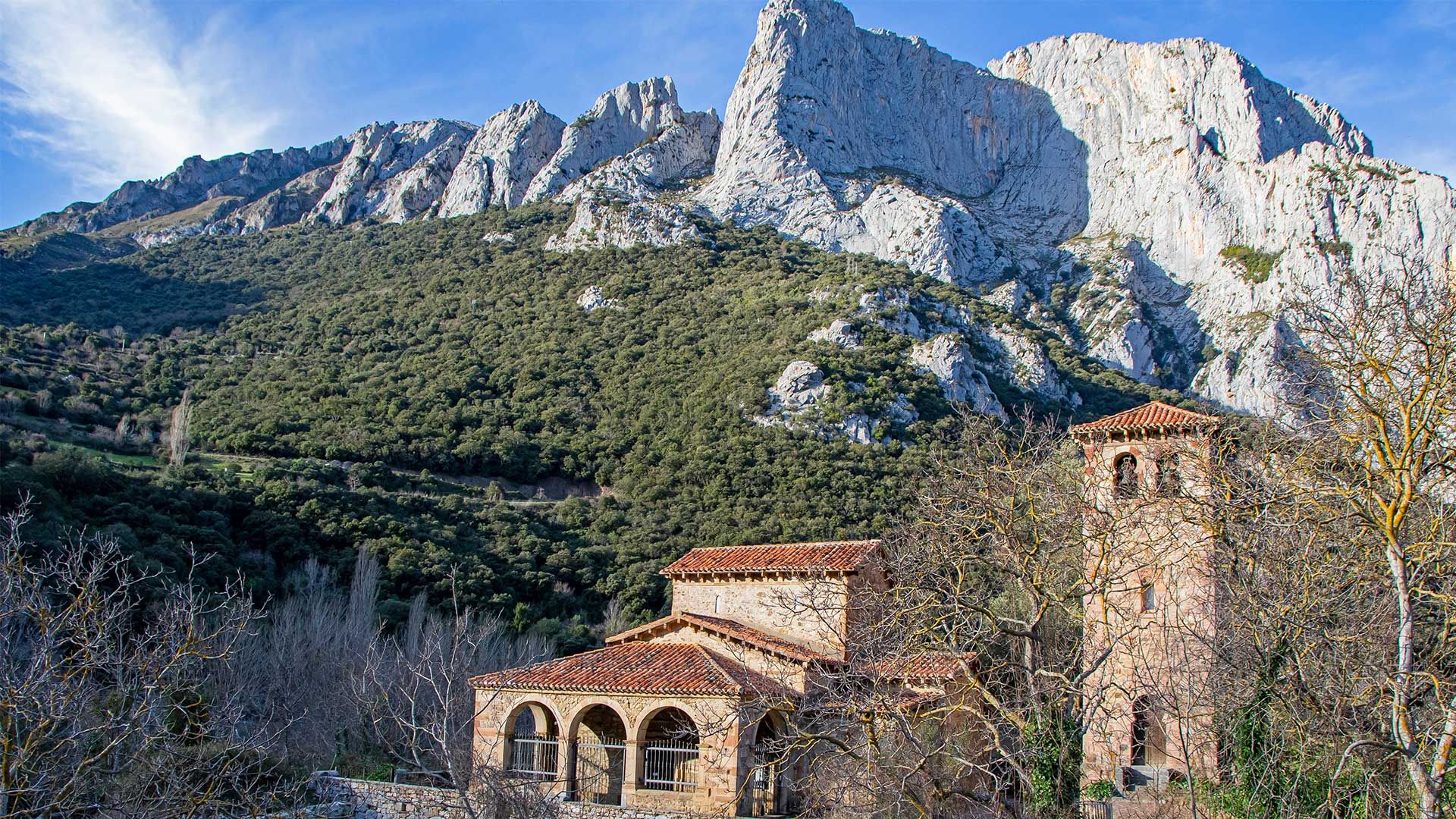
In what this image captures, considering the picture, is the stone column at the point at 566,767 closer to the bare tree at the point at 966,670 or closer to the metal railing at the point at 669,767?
the metal railing at the point at 669,767

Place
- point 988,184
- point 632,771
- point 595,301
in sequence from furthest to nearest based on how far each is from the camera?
point 988,184, point 595,301, point 632,771

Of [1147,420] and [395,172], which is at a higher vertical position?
[395,172]

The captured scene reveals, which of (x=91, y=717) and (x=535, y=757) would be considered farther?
(x=535, y=757)

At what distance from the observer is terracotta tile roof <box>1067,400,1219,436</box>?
67.1 feet

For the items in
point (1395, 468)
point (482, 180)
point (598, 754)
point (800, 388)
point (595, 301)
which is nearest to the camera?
point (1395, 468)

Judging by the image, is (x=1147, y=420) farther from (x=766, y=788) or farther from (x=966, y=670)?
(x=966, y=670)

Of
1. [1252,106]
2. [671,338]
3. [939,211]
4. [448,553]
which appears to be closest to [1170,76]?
[1252,106]

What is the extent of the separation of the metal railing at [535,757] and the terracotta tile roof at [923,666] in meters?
7.15

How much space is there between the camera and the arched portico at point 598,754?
19.4 meters

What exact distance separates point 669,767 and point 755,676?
2528 millimetres

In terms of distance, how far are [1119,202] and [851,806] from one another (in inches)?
3169

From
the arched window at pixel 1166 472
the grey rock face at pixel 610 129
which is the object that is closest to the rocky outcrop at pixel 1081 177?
the grey rock face at pixel 610 129

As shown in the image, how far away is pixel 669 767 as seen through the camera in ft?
64.9

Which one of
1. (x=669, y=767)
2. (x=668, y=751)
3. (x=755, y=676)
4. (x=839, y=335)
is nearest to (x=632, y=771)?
(x=668, y=751)
